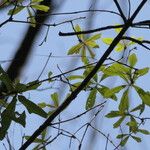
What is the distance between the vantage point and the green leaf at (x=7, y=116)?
1.04 meters

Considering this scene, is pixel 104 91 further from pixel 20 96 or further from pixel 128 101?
pixel 20 96

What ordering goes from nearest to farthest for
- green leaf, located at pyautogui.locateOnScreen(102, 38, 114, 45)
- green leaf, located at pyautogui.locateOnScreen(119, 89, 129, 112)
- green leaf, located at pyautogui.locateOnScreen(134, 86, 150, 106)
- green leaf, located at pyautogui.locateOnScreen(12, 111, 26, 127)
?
green leaf, located at pyautogui.locateOnScreen(12, 111, 26, 127) → green leaf, located at pyautogui.locateOnScreen(134, 86, 150, 106) → green leaf, located at pyautogui.locateOnScreen(119, 89, 129, 112) → green leaf, located at pyautogui.locateOnScreen(102, 38, 114, 45)

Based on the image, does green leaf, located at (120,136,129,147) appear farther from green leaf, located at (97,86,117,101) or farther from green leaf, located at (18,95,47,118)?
green leaf, located at (18,95,47,118)

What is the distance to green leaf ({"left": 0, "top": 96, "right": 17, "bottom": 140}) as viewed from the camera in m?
1.04

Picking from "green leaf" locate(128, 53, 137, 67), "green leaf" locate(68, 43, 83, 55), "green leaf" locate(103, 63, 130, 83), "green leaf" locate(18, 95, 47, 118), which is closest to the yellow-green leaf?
"green leaf" locate(128, 53, 137, 67)

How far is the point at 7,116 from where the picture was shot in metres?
1.07

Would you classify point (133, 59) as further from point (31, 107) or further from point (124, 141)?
point (31, 107)

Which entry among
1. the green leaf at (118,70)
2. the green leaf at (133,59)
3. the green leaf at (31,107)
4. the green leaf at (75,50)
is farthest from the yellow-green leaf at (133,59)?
the green leaf at (31,107)

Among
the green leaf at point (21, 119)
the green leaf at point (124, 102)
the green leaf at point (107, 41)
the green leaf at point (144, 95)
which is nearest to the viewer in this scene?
the green leaf at point (21, 119)

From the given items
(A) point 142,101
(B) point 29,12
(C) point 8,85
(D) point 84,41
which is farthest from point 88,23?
(C) point 8,85

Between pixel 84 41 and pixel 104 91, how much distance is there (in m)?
0.25

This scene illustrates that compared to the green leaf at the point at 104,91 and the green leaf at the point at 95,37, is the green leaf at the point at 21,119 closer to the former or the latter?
the green leaf at the point at 104,91

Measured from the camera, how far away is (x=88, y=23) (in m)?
1.39

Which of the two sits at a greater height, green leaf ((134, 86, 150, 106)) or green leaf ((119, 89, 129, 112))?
green leaf ((119, 89, 129, 112))
